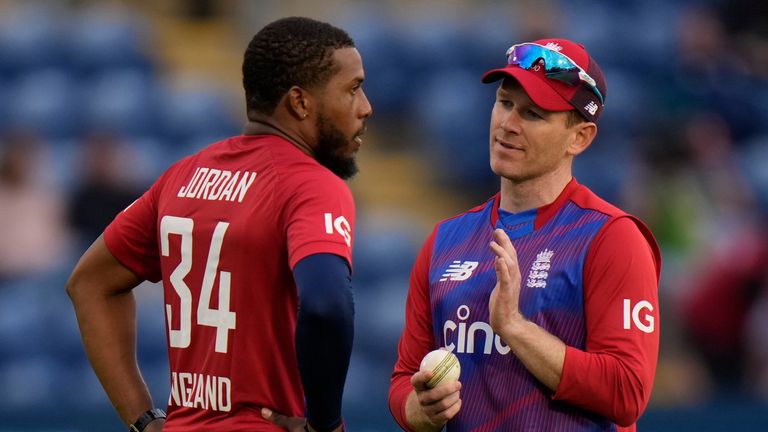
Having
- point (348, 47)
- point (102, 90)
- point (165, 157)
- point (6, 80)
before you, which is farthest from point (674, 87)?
point (348, 47)

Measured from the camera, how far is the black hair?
12.6ft

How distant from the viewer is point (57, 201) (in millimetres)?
9016

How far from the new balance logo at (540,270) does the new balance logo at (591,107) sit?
0.43m

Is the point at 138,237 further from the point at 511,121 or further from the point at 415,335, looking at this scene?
the point at 511,121

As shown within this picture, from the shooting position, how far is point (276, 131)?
3.90 meters

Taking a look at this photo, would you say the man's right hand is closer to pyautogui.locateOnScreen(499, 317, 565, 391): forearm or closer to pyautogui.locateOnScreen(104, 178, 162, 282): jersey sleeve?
pyautogui.locateOnScreen(499, 317, 565, 391): forearm

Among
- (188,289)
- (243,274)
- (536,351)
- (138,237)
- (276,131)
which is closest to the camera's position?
(536,351)

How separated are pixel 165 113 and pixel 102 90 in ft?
1.82

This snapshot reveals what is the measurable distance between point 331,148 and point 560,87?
726 mm

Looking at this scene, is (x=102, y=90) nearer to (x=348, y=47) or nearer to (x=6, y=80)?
(x=6, y=80)

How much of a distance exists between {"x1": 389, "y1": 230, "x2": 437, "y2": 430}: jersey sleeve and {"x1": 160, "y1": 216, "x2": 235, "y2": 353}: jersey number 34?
1.81ft

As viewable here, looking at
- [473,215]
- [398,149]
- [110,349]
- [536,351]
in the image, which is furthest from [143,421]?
[398,149]

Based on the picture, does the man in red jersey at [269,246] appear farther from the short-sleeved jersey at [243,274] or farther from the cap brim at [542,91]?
the cap brim at [542,91]

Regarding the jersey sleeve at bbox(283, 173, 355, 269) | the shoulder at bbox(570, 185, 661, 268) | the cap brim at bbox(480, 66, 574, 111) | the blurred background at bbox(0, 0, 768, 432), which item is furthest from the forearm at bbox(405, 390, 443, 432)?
the blurred background at bbox(0, 0, 768, 432)
